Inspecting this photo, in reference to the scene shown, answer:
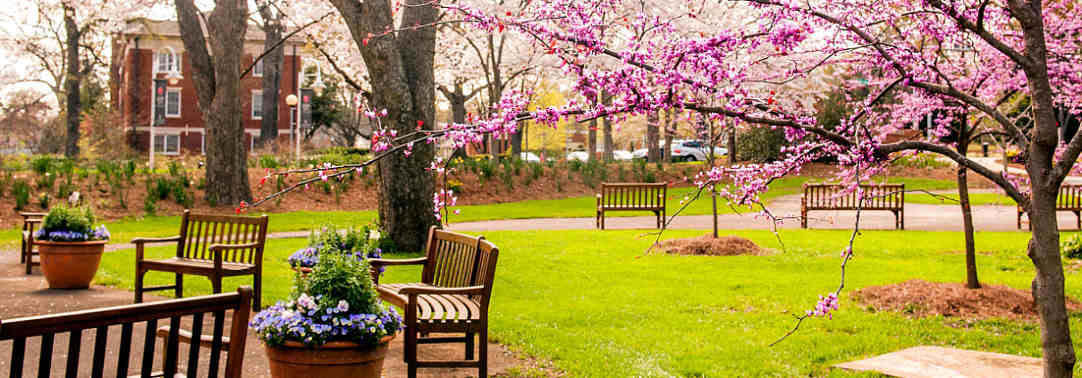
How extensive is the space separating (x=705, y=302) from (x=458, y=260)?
3.14m

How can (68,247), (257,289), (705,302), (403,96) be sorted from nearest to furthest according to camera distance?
(257,289) → (705,302) → (68,247) → (403,96)

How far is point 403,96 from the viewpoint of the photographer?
12.0m

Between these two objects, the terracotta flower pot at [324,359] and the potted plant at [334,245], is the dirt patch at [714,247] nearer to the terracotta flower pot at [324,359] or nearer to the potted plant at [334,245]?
the potted plant at [334,245]

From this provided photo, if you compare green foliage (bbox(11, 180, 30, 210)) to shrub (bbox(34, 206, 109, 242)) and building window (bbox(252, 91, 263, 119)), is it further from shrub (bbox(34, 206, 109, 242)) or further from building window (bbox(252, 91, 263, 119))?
building window (bbox(252, 91, 263, 119))

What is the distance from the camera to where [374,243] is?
9031 millimetres

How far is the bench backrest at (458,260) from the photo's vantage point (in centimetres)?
596

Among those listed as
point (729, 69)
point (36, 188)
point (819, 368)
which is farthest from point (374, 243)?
point (36, 188)

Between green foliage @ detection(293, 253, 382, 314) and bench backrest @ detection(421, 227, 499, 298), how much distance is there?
1118 millimetres

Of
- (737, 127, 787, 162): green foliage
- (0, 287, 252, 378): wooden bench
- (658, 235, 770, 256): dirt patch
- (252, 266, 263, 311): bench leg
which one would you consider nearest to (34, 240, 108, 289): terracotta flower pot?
(252, 266, 263, 311): bench leg

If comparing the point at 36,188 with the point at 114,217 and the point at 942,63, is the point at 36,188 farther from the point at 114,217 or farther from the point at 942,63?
the point at 942,63

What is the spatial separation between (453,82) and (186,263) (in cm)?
3353

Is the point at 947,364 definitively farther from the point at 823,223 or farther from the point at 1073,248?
the point at 823,223

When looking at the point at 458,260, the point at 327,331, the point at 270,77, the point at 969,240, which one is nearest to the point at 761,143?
the point at 270,77

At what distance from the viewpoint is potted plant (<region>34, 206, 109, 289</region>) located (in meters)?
9.24
